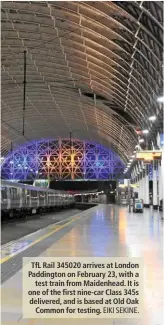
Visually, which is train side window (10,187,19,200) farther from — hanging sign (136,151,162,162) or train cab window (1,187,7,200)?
hanging sign (136,151,162,162)

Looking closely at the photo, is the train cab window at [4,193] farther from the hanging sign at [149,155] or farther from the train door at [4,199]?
the hanging sign at [149,155]

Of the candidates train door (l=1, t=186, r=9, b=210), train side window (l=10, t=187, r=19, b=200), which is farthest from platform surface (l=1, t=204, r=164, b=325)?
train side window (l=10, t=187, r=19, b=200)

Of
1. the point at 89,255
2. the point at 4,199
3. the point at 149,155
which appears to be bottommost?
the point at 89,255

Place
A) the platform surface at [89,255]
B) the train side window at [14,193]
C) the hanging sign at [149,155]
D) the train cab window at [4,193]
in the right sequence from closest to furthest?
the platform surface at [89,255], the hanging sign at [149,155], the train cab window at [4,193], the train side window at [14,193]

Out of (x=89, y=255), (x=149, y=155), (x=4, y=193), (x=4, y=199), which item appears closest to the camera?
(x=89, y=255)

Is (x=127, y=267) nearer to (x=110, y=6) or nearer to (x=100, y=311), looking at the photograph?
(x=100, y=311)

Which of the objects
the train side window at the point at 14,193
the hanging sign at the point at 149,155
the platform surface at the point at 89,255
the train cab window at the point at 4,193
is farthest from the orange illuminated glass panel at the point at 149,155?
the platform surface at the point at 89,255

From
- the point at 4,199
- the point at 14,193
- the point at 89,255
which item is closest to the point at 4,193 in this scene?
the point at 4,199

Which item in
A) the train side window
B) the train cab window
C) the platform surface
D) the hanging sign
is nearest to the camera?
the platform surface

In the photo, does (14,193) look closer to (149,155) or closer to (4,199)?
(4,199)

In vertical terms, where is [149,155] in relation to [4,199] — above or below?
above

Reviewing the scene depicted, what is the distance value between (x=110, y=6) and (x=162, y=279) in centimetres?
2809

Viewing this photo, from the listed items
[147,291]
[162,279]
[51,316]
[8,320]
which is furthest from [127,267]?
[162,279]

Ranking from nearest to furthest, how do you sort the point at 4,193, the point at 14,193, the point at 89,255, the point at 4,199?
the point at 89,255 → the point at 4,199 → the point at 4,193 → the point at 14,193
